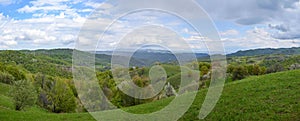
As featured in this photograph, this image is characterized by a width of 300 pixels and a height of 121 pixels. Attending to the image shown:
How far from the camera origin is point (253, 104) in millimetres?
27797

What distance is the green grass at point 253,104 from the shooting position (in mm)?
25234

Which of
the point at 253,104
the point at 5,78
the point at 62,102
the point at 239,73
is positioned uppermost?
the point at 253,104

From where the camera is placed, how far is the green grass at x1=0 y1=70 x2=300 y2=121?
25.2 meters

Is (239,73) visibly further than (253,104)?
Yes

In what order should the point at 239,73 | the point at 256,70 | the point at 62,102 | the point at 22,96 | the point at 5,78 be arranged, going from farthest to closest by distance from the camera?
the point at 5,78
the point at 256,70
the point at 239,73
the point at 62,102
the point at 22,96

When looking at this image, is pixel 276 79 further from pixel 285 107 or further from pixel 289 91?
pixel 285 107

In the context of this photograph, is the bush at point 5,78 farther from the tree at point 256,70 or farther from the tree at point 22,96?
the tree at point 256,70

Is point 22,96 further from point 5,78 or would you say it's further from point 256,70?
point 256,70

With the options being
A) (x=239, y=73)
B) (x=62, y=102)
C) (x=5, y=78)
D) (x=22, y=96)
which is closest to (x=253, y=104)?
(x=22, y=96)

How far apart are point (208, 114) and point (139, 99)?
3850 cm

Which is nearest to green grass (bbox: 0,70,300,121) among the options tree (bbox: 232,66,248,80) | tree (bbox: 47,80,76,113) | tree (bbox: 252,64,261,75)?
tree (bbox: 47,80,76,113)

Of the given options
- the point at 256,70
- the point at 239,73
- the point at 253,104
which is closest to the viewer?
the point at 253,104

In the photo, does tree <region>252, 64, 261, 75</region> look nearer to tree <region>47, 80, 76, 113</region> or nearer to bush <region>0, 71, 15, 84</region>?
tree <region>47, 80, 76, 113</region>

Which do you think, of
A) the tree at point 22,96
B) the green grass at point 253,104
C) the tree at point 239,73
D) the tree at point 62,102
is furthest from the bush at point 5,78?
the tree at point 239,73
